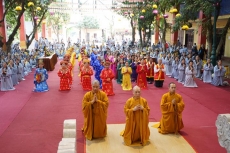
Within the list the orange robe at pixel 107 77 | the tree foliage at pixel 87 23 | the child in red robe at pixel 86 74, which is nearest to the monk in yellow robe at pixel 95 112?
the orange robe at pixel 107 77

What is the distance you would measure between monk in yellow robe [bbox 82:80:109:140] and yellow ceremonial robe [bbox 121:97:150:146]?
59 centimetres

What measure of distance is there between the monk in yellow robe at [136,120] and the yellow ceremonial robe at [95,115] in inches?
23.4

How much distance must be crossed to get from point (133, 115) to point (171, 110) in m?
1.12

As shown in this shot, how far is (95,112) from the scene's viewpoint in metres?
5.83

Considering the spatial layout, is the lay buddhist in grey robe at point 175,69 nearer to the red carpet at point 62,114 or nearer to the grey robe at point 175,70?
the grey robe at point 175,70

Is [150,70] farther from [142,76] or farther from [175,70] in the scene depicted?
[175,70]

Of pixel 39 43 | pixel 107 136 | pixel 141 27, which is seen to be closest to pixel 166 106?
pixel 107 136

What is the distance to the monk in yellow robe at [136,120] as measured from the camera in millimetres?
5550

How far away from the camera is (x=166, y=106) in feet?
20.2

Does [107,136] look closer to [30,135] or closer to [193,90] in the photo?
[30,135]

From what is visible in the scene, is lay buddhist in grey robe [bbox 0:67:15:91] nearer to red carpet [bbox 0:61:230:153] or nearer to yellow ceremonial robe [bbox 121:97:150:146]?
red carpet [bbox 0:61:230:153]

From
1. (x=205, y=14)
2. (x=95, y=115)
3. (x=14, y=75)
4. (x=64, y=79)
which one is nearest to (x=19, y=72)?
(x=14, y=75)

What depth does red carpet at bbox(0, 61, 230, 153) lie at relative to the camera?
19.1 ft

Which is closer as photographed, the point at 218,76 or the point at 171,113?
the point at 171,113
